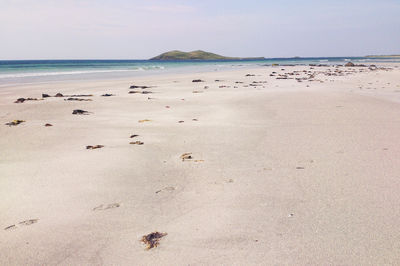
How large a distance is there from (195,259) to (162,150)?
2373 mm

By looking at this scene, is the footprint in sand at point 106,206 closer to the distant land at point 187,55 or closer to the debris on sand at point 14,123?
the debris on sand at point 14,123

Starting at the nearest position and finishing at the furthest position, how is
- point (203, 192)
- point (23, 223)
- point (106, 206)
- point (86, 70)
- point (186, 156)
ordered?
point (23, 223) < point (106, 206) < point (203, 192) < point (186, 156) < point (86, 70)

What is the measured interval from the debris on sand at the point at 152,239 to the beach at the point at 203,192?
0.03 metres

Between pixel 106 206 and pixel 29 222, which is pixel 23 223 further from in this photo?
pixel 106 206

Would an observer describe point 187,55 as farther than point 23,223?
Yes

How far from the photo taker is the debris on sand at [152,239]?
2.15 m

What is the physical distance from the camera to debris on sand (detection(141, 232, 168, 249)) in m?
2.15

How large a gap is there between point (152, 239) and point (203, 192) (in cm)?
84

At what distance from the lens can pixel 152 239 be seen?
7.26 feet

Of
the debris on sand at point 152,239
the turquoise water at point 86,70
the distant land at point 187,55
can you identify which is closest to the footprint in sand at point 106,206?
the debris on sand at point 152,239

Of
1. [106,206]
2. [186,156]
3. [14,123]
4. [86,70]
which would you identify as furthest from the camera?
[86,70]

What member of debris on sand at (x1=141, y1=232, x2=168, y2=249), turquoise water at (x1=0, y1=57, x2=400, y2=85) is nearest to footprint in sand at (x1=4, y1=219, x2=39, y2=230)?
debris on sand at (x1=141, y1=232, x2=168, y2=249)

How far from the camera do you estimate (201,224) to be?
2.42 metres

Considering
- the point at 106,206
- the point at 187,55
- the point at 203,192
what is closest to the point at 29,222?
the point at 106,206
